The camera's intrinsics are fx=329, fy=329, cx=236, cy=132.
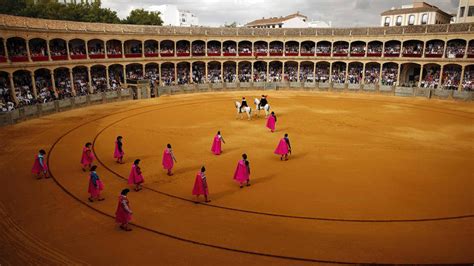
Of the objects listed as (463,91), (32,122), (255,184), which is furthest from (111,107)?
(463,91)

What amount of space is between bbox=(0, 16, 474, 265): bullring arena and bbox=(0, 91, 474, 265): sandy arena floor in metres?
0.06

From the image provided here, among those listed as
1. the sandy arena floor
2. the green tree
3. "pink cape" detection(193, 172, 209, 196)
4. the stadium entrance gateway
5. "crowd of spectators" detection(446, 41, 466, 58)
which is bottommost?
the sandy arena floor

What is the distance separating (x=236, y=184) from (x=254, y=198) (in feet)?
5.36

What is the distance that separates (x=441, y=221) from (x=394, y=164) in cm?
602

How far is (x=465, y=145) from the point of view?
20625mm

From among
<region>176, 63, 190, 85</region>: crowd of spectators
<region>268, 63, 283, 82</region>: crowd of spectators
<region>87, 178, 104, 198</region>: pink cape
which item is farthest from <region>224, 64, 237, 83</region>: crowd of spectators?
<region>87, 178, 104, 198</region>: pink cape

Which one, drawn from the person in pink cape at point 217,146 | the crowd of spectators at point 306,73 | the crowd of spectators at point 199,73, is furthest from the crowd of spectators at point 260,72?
the person in pink cape at point 217,146

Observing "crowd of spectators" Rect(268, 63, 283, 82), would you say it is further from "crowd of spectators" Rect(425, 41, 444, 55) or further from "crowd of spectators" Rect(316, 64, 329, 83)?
"crowd of spectators" Rect(425, 41, 444, 55)

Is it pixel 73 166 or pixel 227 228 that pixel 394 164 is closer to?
pixel 227 228

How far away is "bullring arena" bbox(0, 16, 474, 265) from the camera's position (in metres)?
9.91

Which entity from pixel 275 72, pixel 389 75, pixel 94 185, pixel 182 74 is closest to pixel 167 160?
pixel 94 185

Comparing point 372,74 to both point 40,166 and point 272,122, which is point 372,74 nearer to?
point 272,122

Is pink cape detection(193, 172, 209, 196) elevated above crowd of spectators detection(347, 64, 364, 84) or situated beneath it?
situated beneath

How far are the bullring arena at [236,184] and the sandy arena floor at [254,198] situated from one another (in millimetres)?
65
